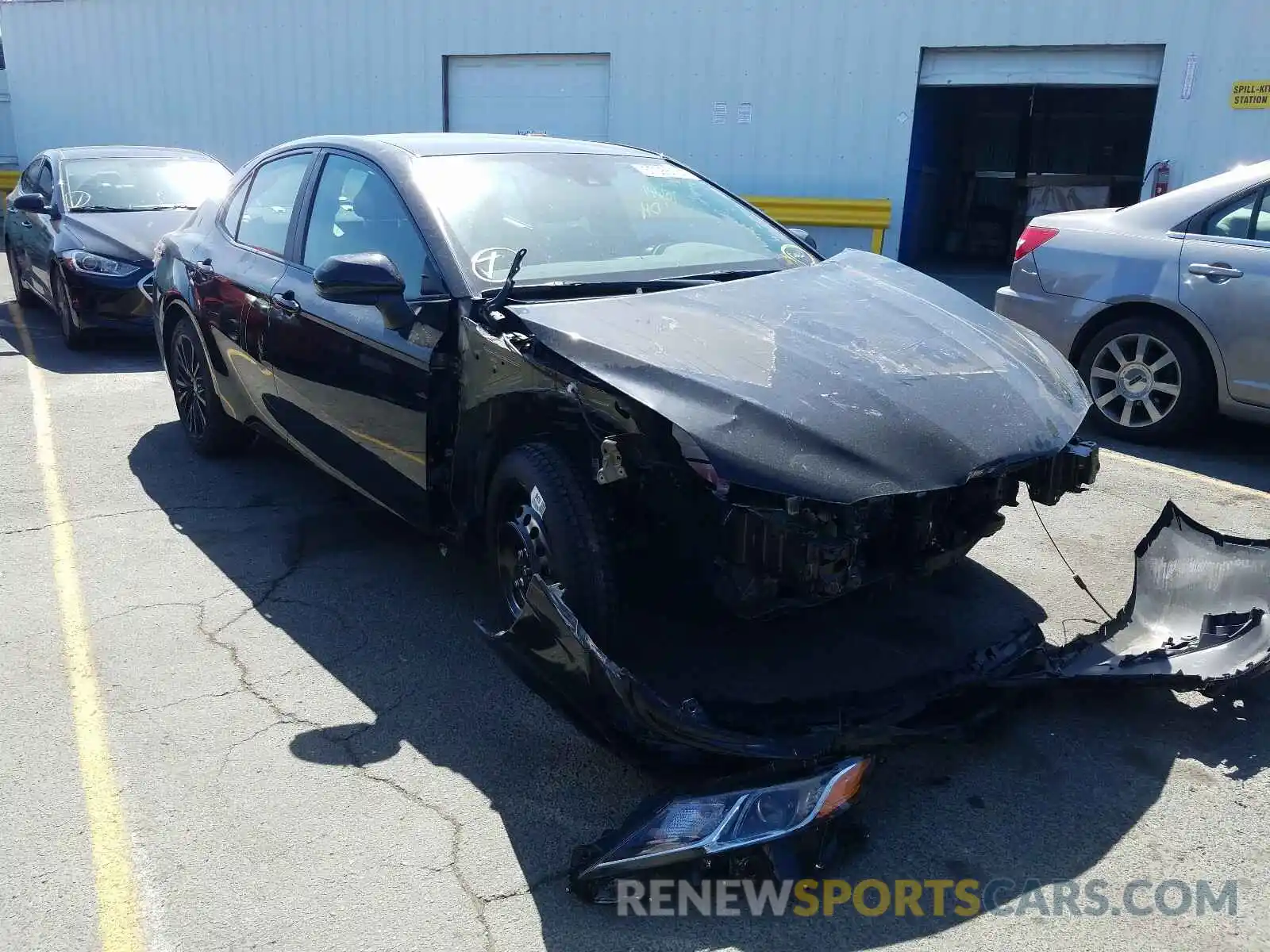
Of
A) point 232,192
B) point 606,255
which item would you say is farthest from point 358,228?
point 232,192

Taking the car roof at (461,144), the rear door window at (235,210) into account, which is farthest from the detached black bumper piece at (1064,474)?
the rear door window at (235,210)

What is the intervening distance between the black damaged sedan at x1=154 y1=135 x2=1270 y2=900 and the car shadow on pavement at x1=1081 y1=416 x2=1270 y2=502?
231 centimetres

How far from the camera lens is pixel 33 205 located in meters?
9.28

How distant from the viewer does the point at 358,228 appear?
14.0 feet

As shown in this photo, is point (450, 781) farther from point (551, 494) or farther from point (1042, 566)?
point (1042, 566)

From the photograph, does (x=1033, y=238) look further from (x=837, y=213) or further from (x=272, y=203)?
(x=837, y=213)

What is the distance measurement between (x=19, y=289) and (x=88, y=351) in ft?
8.75

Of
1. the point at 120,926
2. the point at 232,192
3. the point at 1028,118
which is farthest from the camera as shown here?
the point at 1028,118

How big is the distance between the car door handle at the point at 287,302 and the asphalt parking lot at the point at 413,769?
3.43ft

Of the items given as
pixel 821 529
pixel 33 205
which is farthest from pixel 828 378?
pixel 33 205

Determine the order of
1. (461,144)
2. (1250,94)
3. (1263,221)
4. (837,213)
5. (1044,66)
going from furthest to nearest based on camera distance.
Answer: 1. (837,213)
2. (1044,66)
3. (1250,94)
4. (1263,221)
5. (461,144)

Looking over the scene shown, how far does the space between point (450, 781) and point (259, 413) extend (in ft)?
8.22

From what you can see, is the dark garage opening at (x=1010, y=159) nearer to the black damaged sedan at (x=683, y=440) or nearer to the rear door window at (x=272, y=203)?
the rear door window at (x=272, y=203)

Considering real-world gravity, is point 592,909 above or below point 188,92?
below
